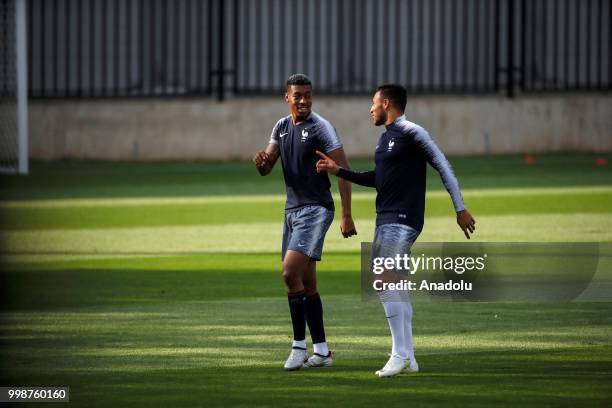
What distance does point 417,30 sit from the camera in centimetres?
2972

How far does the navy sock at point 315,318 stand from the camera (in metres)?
9.85

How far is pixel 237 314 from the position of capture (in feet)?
40.0

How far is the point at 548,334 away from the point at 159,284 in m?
4.08

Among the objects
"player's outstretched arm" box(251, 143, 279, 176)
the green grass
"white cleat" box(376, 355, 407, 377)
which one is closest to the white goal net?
the green grass

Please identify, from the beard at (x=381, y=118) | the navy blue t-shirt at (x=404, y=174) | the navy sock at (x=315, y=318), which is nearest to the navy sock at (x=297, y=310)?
the navy sock at (x=315, y=318)

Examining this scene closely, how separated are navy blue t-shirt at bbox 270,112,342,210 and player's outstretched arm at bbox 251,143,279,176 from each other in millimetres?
132

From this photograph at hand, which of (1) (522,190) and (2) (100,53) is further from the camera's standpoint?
(2) (100,53)

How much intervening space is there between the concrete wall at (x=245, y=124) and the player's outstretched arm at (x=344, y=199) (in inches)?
692

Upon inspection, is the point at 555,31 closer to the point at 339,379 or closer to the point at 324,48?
the point at 324,48

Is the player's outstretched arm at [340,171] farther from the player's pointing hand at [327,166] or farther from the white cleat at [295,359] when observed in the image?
the white cleat at [295,359]

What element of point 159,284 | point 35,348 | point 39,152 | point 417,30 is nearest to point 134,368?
point 35,348

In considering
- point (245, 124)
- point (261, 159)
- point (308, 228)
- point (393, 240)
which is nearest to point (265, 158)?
point (261, 159)

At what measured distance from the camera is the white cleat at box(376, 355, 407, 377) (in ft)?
30.5

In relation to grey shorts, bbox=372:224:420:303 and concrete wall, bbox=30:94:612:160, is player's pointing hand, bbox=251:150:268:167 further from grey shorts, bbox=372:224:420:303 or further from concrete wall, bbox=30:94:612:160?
concrete wall, bbox=30:94:612:160
